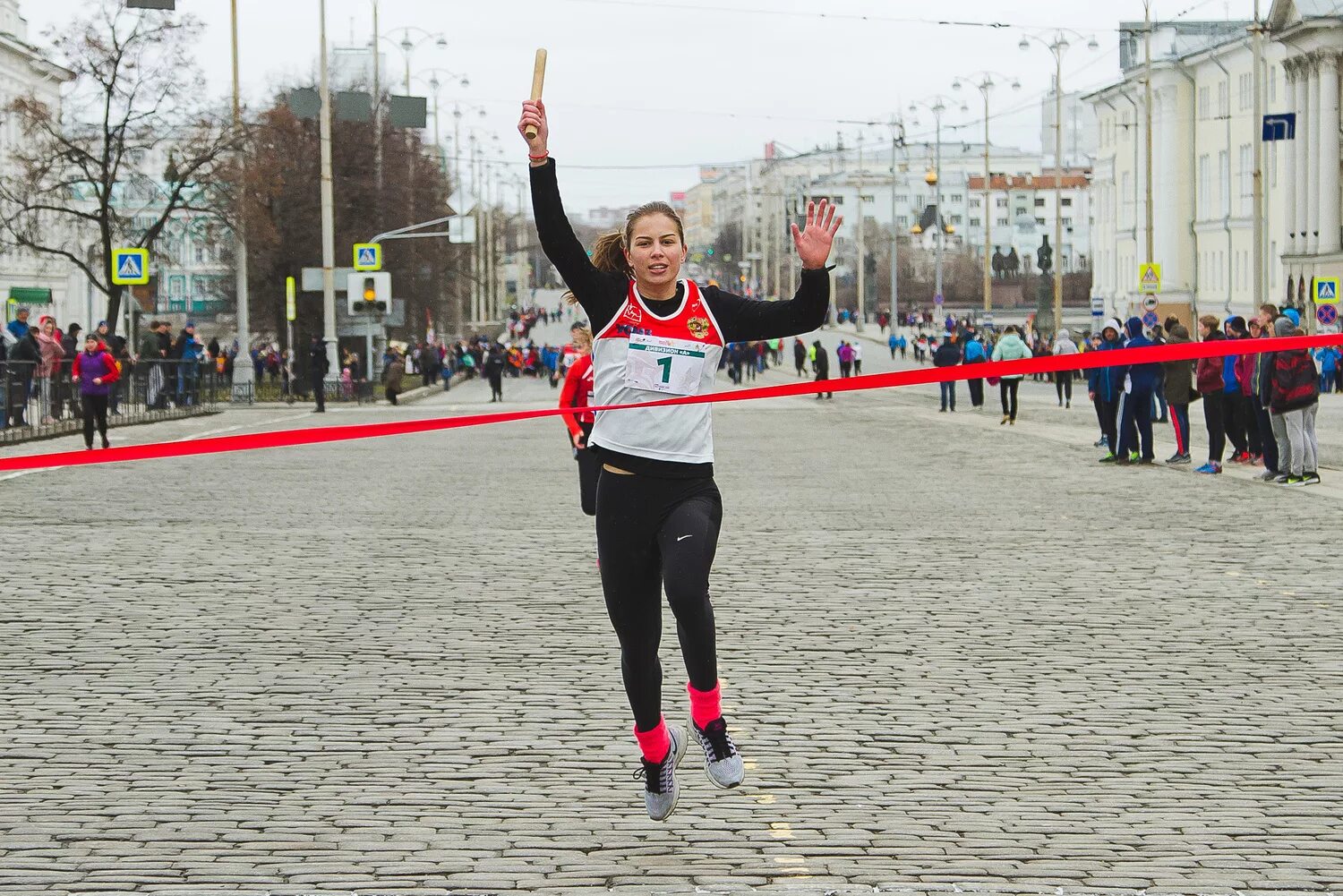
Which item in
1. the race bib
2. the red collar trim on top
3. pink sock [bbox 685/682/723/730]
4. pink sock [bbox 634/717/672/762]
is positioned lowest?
pink sock [bbox 634/717/672/762]

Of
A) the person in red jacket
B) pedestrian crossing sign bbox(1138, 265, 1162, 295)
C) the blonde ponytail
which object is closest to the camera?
the blonde ponytail

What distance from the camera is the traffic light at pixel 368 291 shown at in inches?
1902

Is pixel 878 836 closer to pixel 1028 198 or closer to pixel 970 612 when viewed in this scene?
pixel 970 612

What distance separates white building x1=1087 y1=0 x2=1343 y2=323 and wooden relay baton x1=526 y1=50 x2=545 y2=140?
64584 mm

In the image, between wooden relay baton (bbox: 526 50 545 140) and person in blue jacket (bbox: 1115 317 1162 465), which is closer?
Answer: wooden relay baton (bbox: 526 50 545 140)

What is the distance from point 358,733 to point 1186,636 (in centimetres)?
434

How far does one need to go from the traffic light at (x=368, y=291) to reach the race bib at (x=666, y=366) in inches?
1699

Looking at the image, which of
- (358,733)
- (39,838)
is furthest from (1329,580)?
(39,838)

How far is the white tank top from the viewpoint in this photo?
5.47 metres

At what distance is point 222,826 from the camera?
562 centimetres

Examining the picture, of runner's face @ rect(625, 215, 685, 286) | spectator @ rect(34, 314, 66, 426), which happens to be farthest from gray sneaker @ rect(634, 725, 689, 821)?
spectator @ rect(34, 314, 66, 426)

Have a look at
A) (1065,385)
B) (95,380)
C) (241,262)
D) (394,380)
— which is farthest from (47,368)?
(1065,385)

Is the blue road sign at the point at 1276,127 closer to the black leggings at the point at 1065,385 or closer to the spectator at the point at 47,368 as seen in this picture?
the black leggings at the point at 1065,385

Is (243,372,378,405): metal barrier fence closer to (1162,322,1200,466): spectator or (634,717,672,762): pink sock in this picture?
(1162,322,1200,466): spectator
